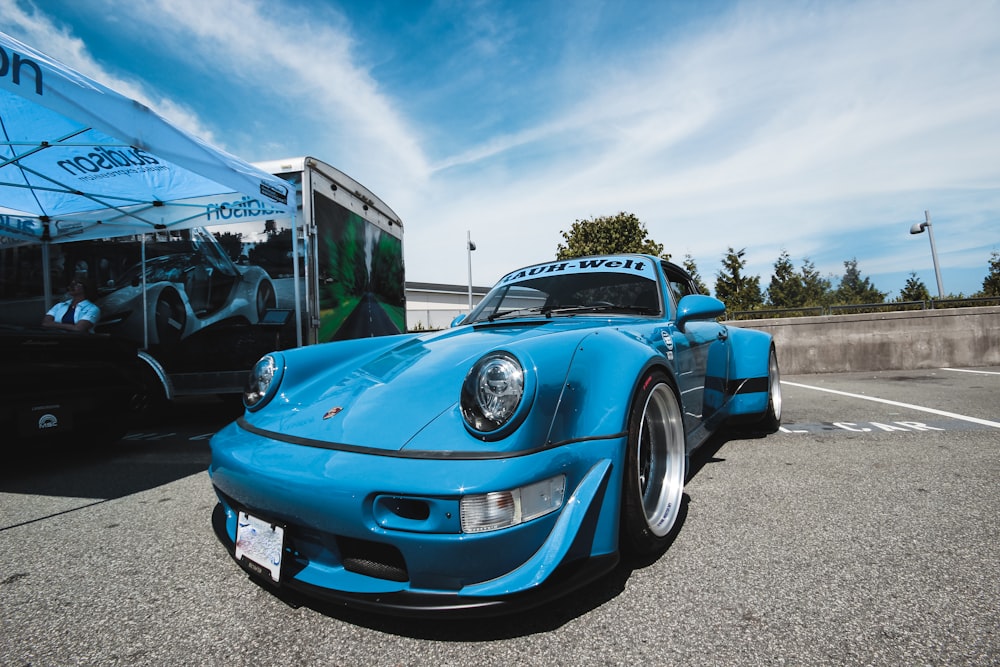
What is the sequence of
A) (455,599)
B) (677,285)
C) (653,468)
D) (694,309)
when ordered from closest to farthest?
(455,599)
(653,468)
(694,309)
(677,285)

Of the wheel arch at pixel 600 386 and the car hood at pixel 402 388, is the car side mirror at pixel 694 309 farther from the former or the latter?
the wheel arch at pixel 600 386

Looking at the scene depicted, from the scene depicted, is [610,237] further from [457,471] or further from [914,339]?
[457,471]

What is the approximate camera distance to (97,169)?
16.0 ft

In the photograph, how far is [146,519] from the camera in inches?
90.7

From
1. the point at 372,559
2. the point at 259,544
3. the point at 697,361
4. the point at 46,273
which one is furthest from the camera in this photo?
the point at 46,273

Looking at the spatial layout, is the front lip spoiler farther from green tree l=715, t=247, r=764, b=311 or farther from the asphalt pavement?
green tree l=715, t=247, r=764, b=311

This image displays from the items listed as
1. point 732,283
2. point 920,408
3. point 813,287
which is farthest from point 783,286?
point 920,408

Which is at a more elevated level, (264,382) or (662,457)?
(264,382)

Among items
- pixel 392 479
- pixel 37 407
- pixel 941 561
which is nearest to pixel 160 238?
pixel 37 407

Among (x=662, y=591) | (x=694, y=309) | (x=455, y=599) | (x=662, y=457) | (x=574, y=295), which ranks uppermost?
(x=574, y=295)

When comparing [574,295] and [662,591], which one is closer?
[662,591]

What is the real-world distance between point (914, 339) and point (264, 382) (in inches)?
414

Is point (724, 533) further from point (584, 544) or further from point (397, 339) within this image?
point (397, 339)

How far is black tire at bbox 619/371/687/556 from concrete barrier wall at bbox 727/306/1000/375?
7.34 meters
